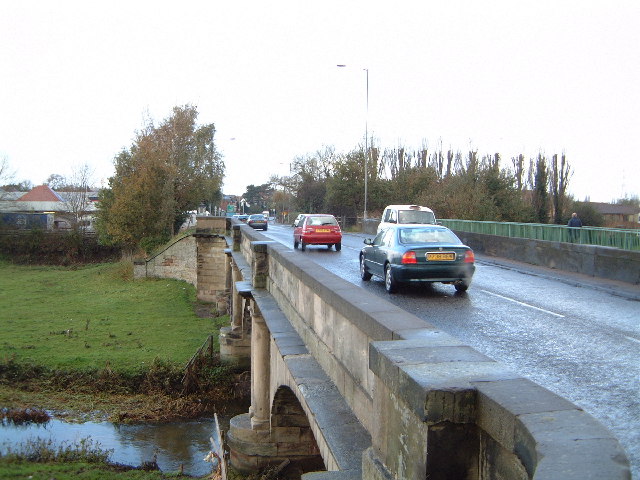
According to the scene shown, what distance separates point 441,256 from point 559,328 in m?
3.45

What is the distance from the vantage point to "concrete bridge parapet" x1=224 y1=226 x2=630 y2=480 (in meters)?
2.15

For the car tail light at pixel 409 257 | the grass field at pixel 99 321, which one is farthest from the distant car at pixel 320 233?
the car tail light at pixel 409 257

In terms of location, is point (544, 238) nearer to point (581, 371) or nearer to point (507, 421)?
point (581, 371)

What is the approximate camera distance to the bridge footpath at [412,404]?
217 cm

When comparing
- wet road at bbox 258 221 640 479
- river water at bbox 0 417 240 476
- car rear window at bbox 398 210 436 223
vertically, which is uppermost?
car rear window at bbox 398 210 436 223

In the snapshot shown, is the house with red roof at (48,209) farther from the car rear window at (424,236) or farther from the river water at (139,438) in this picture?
the car rear window at (424,236)

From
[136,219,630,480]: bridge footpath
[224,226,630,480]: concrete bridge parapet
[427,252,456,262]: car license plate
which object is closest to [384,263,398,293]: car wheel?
[427,252,456,262]: car license plate

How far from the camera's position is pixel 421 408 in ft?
8.53

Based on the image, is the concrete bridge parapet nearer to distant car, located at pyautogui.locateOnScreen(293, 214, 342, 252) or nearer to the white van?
the white van

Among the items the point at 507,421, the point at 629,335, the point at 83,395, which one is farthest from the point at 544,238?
the point at 507,421

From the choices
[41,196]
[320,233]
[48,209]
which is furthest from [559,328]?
[41,196]

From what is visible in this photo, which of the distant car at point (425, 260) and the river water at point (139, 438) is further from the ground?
the distant car at point (425, 260)

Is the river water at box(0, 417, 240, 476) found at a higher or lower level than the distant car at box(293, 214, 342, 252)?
lower

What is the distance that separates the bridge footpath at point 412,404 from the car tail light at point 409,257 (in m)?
3.59
